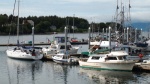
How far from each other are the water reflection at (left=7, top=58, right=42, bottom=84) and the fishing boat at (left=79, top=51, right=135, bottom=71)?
8.25 metres

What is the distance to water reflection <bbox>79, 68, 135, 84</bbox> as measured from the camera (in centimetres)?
4703

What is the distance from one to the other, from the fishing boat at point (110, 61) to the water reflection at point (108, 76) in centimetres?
82

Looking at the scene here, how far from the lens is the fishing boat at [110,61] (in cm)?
5231

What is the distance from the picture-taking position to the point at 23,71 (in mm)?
57062


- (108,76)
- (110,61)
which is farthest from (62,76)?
(110,61)

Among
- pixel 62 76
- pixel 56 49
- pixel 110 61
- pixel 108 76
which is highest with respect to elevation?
pixel 56 49

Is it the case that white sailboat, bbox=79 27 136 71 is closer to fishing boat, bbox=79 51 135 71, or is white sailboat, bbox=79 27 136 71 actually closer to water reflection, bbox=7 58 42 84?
fishing boat, bbox=79 51 135 71

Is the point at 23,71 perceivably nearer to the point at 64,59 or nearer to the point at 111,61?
the point at 64,59

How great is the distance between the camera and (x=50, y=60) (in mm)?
68688

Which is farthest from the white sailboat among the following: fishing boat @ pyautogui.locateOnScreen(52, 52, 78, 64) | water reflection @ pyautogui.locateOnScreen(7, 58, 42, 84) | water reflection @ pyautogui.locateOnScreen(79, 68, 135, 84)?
water reflection @ pyautogui.locateOnScreen(7, 58, 42, 84)

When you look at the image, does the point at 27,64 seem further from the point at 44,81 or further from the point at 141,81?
the point at 141,81

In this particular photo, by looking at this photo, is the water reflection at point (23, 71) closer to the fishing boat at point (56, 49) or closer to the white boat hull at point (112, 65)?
the fishing boat at point (56, 49)

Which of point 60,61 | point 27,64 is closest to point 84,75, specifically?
point 60,61

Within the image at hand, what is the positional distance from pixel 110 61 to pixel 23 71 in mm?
13318
